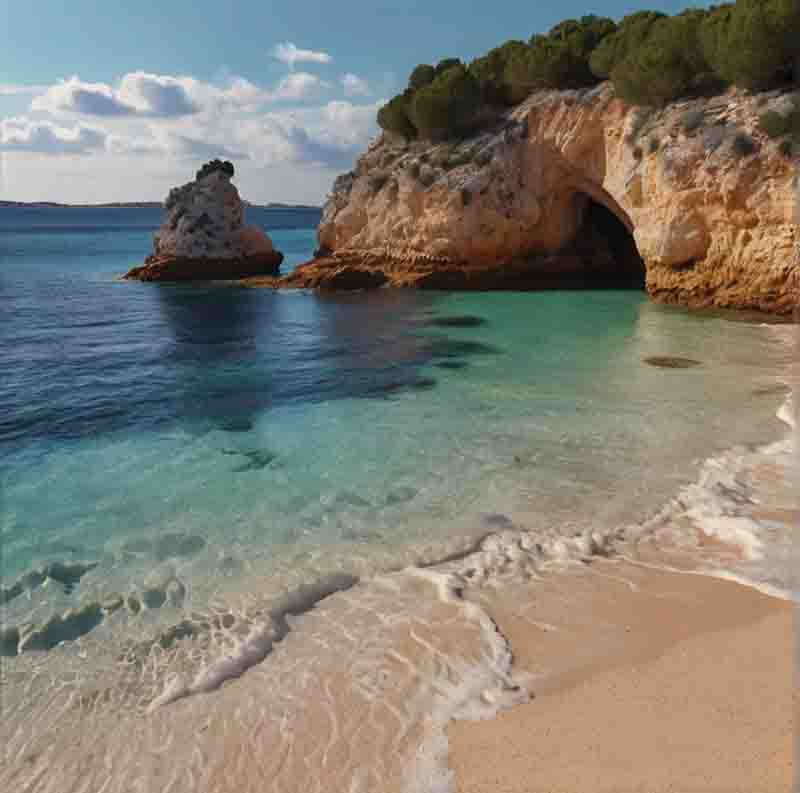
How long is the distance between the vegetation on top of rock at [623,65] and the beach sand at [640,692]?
19658mm

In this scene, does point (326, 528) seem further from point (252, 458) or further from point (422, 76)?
point (422, 76)

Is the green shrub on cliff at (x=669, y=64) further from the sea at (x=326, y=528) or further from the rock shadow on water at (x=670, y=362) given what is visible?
the rock shadow on water at (x=670, y=362)

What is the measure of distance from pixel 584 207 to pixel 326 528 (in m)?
26.8

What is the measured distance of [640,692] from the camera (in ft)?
14.6

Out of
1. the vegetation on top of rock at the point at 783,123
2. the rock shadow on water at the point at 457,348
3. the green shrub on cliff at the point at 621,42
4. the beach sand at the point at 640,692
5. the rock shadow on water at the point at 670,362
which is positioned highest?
the green shrub on cliff at the point at 621,42

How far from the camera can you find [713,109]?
21.0 metres

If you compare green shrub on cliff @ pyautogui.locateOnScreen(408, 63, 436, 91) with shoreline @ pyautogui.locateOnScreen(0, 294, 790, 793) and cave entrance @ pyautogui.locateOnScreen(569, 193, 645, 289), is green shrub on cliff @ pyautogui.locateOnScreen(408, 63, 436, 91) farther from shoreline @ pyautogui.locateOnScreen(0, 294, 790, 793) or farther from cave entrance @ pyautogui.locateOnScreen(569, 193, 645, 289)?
shoreline @ pyautogui.locateOnScreen(0, 294, 790, 793)

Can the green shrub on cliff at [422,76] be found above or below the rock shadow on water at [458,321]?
above

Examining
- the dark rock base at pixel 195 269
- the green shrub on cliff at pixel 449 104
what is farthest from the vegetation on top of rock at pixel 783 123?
the dark rock base at pixel 195 269

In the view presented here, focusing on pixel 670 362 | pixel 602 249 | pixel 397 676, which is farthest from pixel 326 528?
pixel 602 249

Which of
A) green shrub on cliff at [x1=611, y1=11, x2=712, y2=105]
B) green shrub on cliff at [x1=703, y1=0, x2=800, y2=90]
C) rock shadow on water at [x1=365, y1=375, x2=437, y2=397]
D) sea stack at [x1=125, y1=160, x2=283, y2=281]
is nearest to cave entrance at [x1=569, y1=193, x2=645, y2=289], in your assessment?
green shrub on cliff at [x1=611, y1=11, x2=712, y2=105]

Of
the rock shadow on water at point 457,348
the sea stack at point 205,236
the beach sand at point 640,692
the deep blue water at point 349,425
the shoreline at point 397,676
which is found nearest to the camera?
the beach sand at point 640,692

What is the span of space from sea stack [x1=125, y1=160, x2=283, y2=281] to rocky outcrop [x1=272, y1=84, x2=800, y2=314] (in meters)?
7.06

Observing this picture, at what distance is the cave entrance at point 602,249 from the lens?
2961 centimetres
